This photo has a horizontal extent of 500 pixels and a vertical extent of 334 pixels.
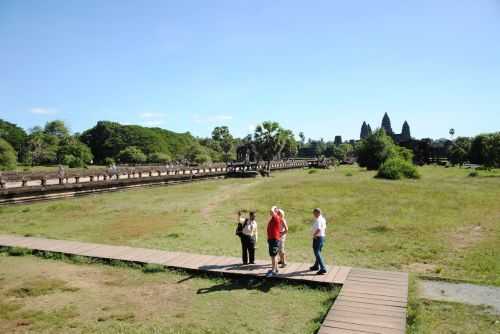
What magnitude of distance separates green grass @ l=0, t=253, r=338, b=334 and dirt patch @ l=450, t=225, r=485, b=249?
823cm

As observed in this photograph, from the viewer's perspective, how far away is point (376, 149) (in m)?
63.9

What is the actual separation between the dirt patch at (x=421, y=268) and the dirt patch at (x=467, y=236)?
3131mm

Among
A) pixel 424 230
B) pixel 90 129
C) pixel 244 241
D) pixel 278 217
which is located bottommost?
pixel 424 230

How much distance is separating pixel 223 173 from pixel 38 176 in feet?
109

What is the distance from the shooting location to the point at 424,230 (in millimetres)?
17344

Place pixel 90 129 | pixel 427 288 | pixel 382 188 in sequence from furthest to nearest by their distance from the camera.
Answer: pixel 90 129, pixel 382 188, pixel 427 288

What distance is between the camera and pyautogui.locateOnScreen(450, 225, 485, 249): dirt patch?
48.2ft

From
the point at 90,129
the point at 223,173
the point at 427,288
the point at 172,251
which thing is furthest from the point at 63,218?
the point at 90,129

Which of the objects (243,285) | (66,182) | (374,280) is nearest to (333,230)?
(374,280)

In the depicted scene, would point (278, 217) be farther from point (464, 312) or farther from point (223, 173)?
point (223, 173)

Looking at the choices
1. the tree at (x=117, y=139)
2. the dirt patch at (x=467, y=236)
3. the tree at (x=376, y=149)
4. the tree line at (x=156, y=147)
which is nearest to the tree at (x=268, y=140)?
the tree line at (x=156, y=147)

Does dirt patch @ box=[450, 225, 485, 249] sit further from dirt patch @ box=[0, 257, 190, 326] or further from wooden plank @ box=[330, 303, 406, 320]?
dirt patch @ box=[0, 257, 190, 326]

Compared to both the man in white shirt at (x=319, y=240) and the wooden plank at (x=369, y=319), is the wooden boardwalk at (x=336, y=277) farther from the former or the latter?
the man in white shirt at (x=319, y=240)

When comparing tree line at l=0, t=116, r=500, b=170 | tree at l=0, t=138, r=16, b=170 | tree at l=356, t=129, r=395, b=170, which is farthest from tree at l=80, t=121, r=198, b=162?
tree at l=356, t=129, r=395, b=170
